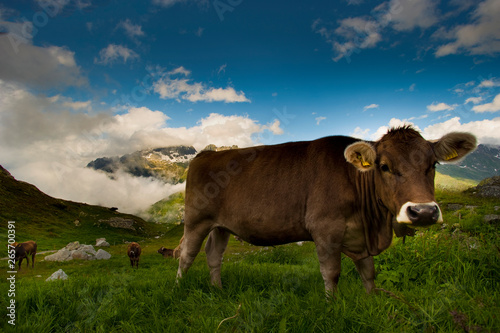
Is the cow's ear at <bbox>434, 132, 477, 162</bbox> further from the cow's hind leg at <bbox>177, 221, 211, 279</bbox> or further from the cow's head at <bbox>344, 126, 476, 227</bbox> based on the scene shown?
the cow's hind leg at <bbox>177, 221, 211, 279</bbox>

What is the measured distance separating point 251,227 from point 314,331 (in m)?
2.29

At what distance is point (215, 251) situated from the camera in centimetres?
654

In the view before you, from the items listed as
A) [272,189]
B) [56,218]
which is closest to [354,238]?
[272,189]

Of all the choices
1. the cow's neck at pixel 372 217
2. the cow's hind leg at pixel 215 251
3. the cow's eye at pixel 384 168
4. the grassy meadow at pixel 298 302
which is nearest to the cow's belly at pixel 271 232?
the grassy meadow at pixel 298 302

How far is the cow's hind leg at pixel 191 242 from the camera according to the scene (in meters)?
6.21

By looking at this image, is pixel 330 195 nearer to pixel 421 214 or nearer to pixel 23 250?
pixel 421 214

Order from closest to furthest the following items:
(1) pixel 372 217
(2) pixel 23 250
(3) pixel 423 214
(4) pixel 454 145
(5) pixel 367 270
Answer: (3) pixel 423 214
(4) pixel 454 145
(1) pixel 372 217
(5) pixel 367 270
(2) pixel 23 250

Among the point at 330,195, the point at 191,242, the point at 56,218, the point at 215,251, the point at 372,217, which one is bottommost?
the point at 56,218

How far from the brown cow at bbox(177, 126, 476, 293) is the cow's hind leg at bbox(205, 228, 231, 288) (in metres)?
0.02

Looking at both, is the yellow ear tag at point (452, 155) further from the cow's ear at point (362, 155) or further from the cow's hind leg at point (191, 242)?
the cow's hind leg at point (191, 242)

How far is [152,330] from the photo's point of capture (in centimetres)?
357

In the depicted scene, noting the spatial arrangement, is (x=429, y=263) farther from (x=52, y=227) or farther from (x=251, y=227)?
(x=52, y=227)

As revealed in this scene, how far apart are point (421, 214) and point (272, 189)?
2.41 metres

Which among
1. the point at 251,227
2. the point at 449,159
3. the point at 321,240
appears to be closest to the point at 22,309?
the point at 251,227
